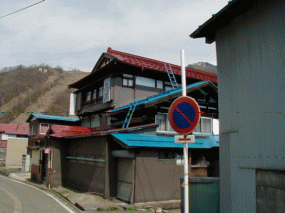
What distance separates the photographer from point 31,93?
10831cm

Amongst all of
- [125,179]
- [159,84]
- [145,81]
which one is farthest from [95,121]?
[125,179]

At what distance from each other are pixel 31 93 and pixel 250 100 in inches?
4442

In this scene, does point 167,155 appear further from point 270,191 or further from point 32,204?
point 270,191

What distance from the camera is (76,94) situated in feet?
94.6

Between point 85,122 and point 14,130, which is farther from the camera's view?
point 14,130

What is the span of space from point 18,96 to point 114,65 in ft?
310

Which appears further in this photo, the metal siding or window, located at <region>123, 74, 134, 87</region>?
window, located at <region>123, 74, 134, 87</region>

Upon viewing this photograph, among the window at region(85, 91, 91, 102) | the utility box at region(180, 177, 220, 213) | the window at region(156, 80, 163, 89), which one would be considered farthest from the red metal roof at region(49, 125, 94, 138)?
the utility box at region(180, 177, 220, 213)

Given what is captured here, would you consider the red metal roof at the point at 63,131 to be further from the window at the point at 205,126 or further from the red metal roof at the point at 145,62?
the window at the point at 205,126

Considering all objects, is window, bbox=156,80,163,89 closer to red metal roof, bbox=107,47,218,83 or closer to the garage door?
red metal roof, bbox=107,47,218,83

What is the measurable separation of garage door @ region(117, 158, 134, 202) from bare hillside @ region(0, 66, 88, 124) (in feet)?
247

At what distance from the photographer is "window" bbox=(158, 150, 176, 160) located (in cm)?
1456

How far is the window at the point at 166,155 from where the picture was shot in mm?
14562

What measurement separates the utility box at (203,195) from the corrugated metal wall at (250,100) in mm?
229
